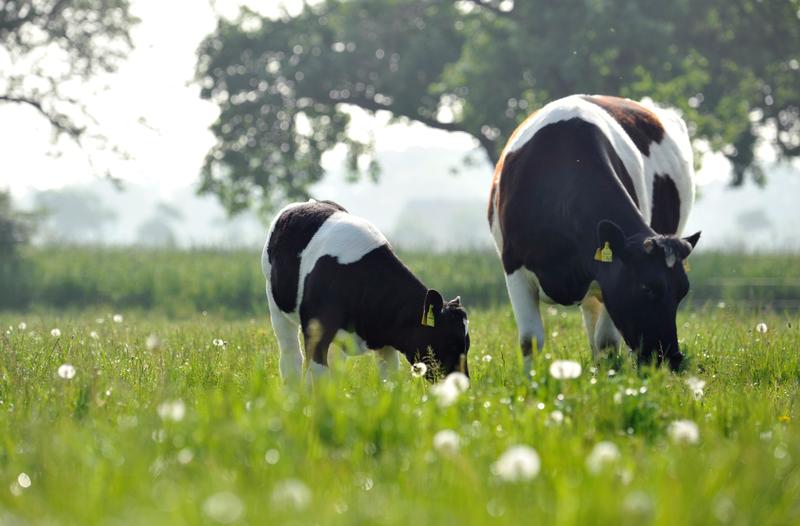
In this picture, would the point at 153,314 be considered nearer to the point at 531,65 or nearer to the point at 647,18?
the point at 531,65

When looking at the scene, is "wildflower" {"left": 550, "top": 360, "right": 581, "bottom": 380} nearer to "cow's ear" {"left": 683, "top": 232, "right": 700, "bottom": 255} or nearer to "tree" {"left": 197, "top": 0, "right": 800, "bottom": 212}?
"cow's ear" {"left": 683, "top": 232, "right": 700, "bottom": 255}

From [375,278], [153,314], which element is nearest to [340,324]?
[375,278]

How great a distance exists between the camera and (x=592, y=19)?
84.8ft

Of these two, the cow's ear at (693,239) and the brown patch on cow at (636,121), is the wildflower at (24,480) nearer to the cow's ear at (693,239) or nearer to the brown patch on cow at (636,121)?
the cow's ear at (693,239)

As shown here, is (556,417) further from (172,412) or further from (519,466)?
(172,412)

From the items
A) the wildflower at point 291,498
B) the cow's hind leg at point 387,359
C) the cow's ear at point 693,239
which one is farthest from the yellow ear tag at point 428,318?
the wildflower at point 291,498

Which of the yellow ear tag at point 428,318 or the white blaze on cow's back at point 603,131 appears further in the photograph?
the white blaze on cow's back at point 603,131

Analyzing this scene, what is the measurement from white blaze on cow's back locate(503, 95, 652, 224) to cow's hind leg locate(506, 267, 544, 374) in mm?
1138

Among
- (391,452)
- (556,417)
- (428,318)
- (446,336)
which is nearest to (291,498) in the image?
(391,452)

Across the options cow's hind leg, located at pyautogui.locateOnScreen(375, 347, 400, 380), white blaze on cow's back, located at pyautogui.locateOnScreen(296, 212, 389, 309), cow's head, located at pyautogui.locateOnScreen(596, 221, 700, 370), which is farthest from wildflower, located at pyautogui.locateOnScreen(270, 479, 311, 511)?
cow's hind leg, located at pyautogui.locateOnScreen(375, 347, 400, 380)

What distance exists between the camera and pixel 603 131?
8648 millimetres

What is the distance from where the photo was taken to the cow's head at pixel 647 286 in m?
7.05

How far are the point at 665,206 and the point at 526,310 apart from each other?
2.29 m

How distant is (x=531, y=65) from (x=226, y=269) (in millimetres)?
9304
